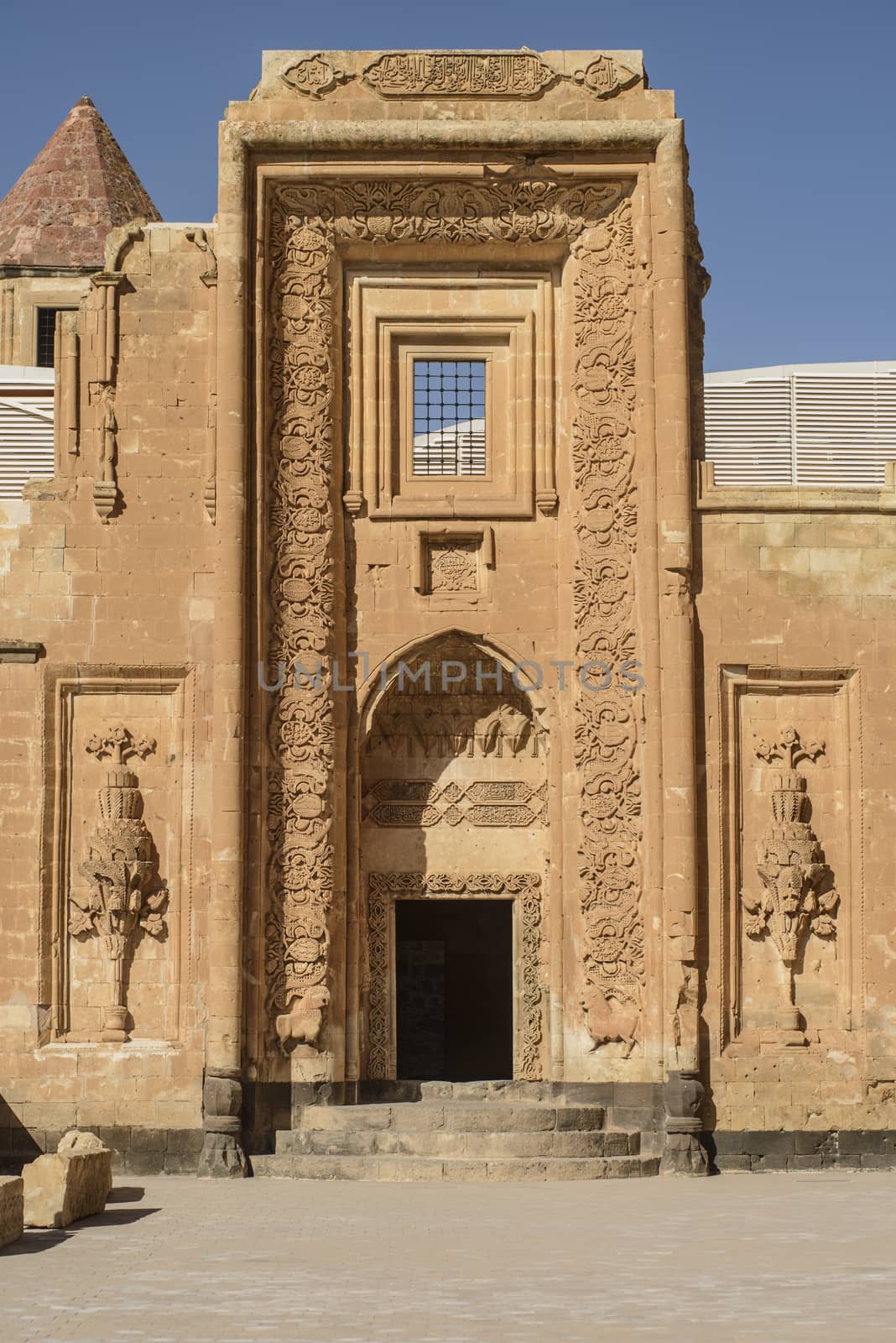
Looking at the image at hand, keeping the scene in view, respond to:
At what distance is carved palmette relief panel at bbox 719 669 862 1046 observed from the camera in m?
20.1

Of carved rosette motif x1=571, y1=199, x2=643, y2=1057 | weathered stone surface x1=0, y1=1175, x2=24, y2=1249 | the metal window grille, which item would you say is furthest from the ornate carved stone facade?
the metal window grille

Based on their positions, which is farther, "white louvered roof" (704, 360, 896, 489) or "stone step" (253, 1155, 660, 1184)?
"white louvered roof" (704, 360, 896, 489)

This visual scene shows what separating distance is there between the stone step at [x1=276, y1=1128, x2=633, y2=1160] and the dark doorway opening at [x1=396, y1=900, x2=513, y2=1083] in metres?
6.91

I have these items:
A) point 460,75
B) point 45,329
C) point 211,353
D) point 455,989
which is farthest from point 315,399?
point 45,329

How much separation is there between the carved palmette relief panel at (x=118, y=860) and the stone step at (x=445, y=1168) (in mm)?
1961

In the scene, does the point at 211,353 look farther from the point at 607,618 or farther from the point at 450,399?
the point at 607,618

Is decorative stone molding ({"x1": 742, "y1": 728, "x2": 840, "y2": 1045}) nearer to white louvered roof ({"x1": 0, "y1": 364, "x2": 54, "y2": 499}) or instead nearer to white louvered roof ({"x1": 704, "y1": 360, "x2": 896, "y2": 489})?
white louvered roof ({"x1": 704, "y1": 360, "x2": 896, "y2": 489})

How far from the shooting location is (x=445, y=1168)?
1856 centimetres

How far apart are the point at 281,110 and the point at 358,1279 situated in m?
12.8

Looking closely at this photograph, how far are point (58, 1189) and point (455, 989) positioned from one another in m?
12.7

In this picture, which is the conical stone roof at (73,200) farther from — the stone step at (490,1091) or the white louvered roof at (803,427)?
the stone step at (490,1091)

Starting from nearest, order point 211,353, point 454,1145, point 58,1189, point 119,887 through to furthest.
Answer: point 58,1189, point 454,1145, point 119,887, point 211,353

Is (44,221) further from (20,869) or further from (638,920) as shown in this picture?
(638,920)

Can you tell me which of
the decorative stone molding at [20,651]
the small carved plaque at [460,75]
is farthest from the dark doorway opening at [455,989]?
the small carved plaque at [460,75]
